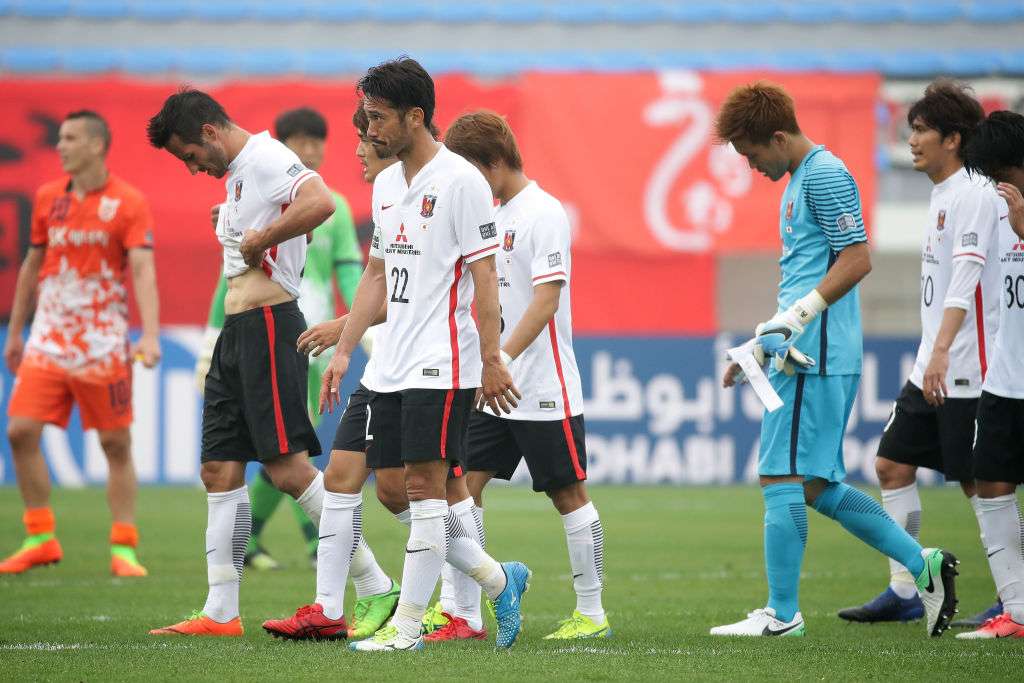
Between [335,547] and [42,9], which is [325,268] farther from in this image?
[42,9]

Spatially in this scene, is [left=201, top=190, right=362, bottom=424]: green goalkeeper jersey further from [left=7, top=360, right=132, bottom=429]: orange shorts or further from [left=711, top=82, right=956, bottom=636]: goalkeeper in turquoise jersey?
[left=711, top=82, right=956, bottom=636]: goalkeeper in turquoise jersey

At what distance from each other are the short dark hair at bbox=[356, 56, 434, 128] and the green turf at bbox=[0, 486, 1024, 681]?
2.10 meters

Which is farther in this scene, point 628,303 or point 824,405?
point 628,303

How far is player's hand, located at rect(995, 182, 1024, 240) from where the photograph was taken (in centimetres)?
590

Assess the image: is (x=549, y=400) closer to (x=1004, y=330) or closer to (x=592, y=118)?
(x=1004, y=330)

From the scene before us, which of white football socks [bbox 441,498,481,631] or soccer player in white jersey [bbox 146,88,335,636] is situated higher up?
soccer player in white jersey [bbox 146,88,335,636]

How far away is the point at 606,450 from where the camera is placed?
54.3ft

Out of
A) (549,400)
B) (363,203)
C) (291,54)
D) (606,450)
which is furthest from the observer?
(291,54)

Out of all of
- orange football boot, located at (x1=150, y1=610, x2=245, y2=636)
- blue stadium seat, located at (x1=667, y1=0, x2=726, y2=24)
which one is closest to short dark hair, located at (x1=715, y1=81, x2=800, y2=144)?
orange football boot, located at (x1=150, y1=610, x2=245, y2=636)

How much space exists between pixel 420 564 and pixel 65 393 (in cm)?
428

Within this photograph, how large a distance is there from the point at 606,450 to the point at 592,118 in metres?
4.56

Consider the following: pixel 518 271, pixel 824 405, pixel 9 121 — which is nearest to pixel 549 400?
pixel 518 271

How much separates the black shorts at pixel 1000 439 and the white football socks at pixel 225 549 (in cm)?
327

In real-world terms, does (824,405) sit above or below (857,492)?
above
